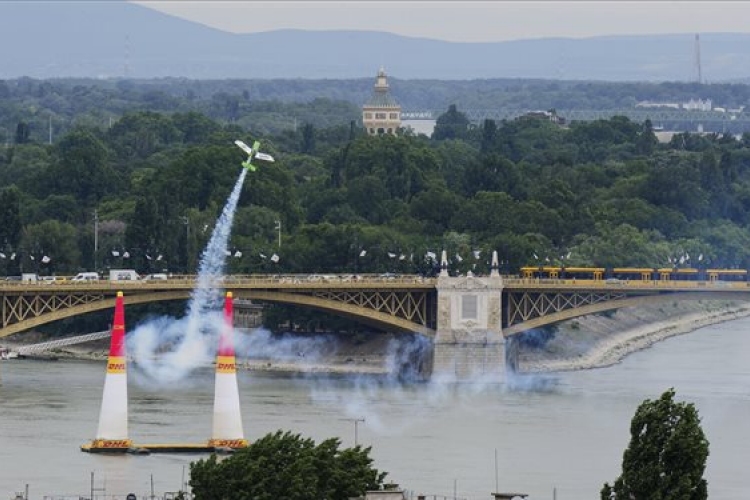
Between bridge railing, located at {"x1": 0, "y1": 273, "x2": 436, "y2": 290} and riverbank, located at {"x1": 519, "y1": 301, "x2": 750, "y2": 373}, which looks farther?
riverbank, located at {"x1": 519, "y1": 301, "x2": 750, "y2": 373}

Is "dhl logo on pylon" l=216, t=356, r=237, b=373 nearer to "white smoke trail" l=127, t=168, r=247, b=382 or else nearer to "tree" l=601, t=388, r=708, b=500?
"tree" l=601, t=388, r=708, b=500

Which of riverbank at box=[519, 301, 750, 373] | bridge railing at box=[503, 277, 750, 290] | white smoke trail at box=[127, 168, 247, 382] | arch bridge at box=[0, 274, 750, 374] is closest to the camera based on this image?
arch bridge at box=[0, 274, 750, 374]

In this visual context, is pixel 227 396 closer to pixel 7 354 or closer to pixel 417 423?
pixel 417 423

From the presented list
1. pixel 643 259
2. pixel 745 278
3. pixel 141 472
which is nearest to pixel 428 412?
pixel 141 472

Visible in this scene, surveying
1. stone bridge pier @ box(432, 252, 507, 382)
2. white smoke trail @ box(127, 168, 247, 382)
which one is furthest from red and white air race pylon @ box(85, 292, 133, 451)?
stone bridge pier @ box(432, 252, 507, 382)

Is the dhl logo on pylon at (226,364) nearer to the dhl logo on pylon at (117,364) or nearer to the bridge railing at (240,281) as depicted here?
the dhl logo on pylon at (117,364)

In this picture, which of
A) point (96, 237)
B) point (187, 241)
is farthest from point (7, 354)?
point (96, 237)

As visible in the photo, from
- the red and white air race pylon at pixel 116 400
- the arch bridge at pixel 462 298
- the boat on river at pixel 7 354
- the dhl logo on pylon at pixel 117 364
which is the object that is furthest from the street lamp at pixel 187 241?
the dhl logo on pylon at pixel 117 364
